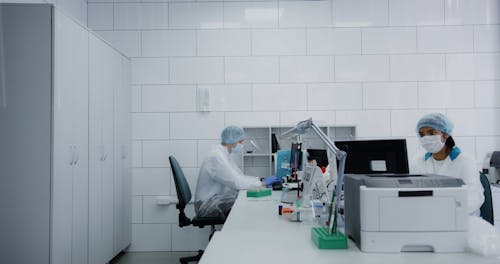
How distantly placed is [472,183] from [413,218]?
1211 mm

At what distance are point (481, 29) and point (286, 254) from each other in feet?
12.5

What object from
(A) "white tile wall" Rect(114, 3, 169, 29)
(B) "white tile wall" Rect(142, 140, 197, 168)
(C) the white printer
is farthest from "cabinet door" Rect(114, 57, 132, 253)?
(C) the white printer

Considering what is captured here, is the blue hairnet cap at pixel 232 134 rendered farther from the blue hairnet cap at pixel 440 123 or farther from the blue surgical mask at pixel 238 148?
the blue hairnet cap at pixel 440 123

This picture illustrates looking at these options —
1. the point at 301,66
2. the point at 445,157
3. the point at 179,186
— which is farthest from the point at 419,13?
the point at 179,186

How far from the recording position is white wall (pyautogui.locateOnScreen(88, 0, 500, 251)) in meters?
4.23

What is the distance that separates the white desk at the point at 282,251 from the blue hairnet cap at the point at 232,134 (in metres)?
1.76

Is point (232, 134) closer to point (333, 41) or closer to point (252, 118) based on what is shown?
point (252, 118)

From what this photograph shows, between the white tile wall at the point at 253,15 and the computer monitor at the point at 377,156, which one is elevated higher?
the white tile wall at the point at 253,15

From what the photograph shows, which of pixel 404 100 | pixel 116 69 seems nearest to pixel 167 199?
pixel 116 69

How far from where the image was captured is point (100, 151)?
3479 mm

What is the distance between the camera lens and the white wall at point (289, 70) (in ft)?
13.9

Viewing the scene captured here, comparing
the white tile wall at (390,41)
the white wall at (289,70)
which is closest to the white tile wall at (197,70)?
the white wall at (289,70)

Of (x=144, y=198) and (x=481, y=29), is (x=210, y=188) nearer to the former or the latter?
(x=144, y=198)

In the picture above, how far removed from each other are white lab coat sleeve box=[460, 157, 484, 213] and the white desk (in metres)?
1.00
